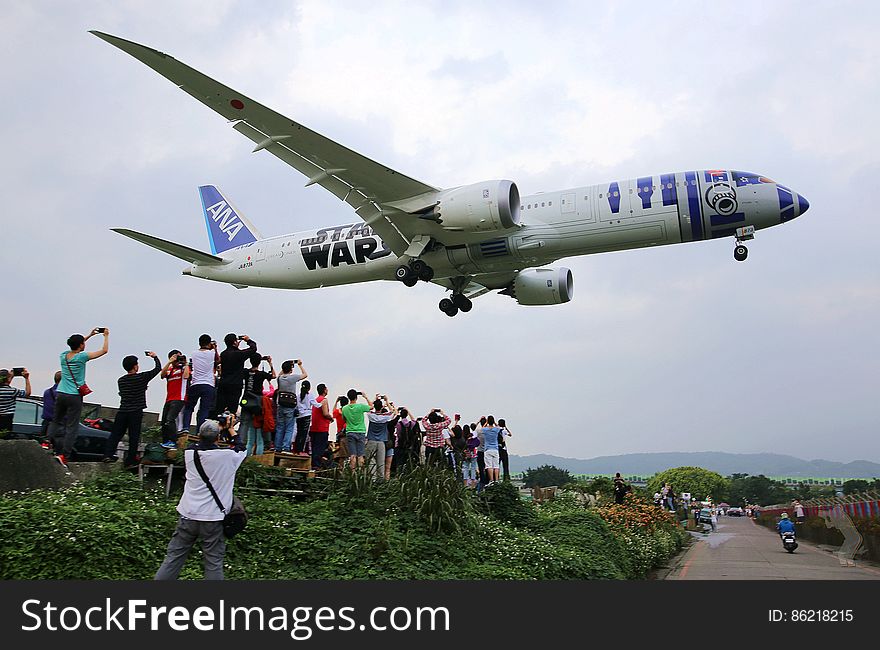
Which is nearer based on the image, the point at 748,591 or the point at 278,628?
the point at 278,628

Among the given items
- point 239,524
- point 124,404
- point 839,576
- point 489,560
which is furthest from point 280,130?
point 839,576

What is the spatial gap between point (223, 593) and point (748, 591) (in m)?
5.09

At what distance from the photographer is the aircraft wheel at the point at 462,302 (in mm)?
27188

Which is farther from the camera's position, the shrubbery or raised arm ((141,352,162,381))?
raised arm ((141,352,162,381))

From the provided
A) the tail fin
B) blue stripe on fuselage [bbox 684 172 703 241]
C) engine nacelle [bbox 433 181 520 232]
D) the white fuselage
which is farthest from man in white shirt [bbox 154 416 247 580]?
the tail fin

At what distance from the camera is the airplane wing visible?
19.3 m

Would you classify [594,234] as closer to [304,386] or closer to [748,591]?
[304,386]

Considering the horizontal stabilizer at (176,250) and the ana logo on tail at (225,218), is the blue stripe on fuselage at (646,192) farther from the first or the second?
the ana logo on tail at (225,218)

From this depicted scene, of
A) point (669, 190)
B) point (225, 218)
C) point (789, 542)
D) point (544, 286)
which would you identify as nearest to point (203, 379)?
point (669, 190)

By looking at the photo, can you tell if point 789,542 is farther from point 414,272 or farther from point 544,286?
point 414,272

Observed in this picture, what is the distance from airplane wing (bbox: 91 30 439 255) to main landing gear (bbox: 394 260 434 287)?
2.31 ft

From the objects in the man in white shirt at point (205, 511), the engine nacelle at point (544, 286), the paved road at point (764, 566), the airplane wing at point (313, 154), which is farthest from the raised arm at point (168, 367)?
the engine nacelle at point (544, 286)

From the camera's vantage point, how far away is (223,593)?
23.0ft

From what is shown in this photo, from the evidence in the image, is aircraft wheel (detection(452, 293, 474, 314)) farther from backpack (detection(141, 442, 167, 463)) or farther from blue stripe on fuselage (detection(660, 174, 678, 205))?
backpack (detection(141, 442, 167, 463))
